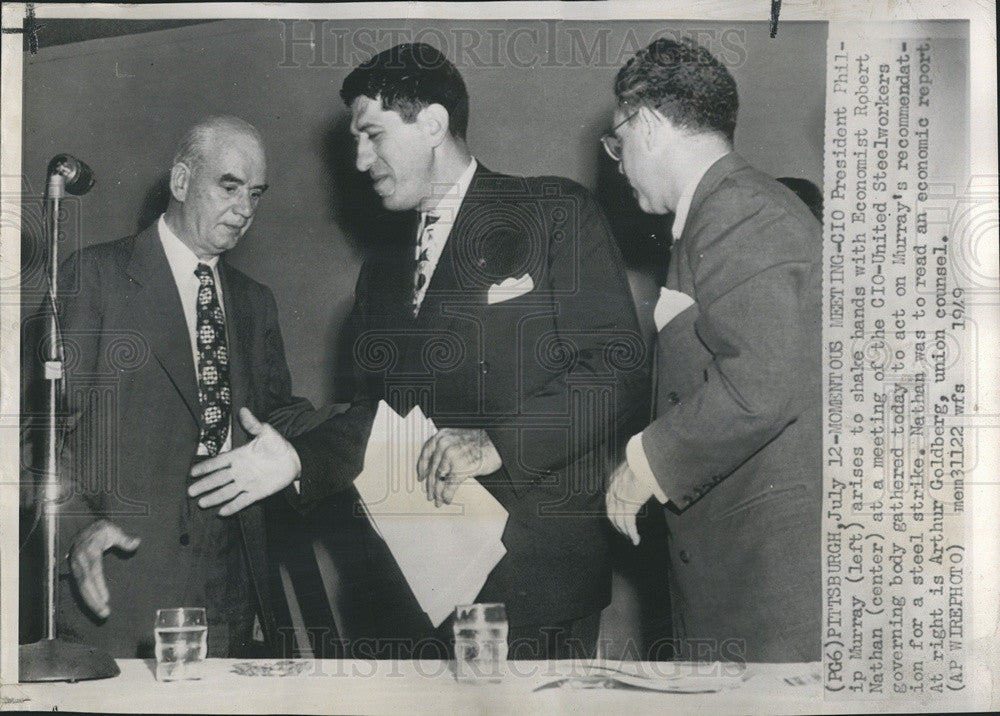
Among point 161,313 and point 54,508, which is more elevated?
point 161,313

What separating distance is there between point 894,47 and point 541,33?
2.22 ft

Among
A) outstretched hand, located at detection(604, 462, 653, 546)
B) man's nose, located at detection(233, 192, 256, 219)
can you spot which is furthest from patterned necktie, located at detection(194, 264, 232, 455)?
outstretched hand, located at detection(604, 462, 653, 546)

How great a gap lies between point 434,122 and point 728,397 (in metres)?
0.76

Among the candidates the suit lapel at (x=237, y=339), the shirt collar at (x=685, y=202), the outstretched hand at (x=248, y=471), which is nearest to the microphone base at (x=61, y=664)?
the outstretched hand at (x=248, y=471)

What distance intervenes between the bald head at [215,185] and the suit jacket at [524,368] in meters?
0.27

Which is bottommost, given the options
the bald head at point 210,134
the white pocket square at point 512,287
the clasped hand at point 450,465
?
the clasped hand at point 450,465

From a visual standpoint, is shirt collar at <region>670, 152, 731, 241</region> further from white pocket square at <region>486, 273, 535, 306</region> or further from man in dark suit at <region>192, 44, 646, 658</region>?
white pocket square at <region>486, 273, 535, 306</region>

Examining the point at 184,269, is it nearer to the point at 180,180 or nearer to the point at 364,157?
the point at 180,180

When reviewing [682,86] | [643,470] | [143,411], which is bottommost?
A: [643,470]

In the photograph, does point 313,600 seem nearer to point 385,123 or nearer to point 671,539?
point 671,539

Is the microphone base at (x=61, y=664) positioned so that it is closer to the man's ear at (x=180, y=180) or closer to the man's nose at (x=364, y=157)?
the man's ear at (x=180, y=180)

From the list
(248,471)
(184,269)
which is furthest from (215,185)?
(248,471)

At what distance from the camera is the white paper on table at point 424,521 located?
1725 mm

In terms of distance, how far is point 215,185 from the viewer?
1755mm
